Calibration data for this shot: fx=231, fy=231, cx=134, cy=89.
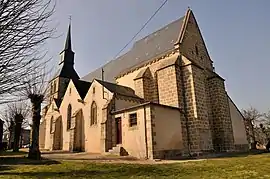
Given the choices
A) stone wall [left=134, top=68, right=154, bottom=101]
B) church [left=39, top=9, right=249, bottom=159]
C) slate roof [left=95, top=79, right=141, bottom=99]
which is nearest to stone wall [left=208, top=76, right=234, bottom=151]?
church [left=39, top=9, right=249, bottom=159]

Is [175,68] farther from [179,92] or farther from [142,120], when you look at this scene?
[142,120]

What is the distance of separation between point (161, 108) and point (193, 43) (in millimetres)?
9651

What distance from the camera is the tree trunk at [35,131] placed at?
46.8 feet

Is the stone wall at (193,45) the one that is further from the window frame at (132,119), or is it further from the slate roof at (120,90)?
the window frame at (132,119)

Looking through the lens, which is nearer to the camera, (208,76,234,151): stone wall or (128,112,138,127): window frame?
(128,112,138,127): window frame

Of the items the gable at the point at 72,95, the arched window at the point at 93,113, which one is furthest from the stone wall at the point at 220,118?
the gable at the point at 72,95

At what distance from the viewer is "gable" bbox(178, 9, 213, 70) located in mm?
21650

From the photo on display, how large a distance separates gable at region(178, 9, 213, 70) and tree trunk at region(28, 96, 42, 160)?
504 inches

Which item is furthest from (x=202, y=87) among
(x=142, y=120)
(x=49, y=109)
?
(x=49, y=109)

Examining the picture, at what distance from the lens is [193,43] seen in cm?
2295

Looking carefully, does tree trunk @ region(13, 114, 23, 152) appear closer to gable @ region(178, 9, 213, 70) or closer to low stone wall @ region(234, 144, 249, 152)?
gable @ region(178, 9, 213, 70)

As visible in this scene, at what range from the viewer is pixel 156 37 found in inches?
1049

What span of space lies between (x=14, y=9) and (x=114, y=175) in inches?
238

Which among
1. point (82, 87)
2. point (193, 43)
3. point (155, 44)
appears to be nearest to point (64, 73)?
point (82, 87)
